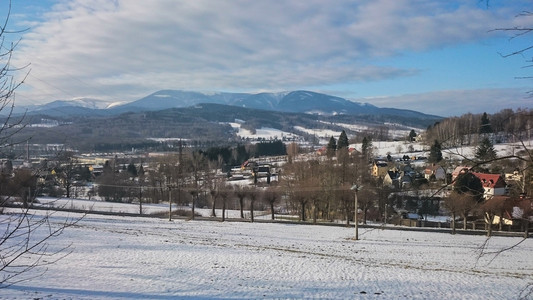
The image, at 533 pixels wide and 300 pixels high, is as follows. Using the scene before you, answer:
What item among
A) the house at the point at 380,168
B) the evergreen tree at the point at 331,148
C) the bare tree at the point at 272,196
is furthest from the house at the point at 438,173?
the bare tree at the point at 272,196

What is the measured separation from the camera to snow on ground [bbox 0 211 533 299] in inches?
487

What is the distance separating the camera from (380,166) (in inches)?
3103

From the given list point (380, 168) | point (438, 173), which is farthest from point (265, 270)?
point (380, 168)

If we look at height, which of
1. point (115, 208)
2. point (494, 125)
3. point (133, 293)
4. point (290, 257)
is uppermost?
point (494, 125)

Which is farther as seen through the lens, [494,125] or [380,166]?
[380,166]

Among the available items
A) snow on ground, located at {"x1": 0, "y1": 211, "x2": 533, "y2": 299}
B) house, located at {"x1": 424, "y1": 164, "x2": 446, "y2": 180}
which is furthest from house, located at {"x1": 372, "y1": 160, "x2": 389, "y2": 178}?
snow on ground, located at {"x1": 0, "y1": 211, "x2": 533, "y2": 299}

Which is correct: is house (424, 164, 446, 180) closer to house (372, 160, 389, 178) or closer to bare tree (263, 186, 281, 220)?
house (372, 160, 389, 178)

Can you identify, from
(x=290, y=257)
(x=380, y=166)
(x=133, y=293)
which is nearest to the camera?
(x=133, y=293)

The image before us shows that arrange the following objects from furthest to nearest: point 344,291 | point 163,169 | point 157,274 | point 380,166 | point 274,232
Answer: point 380,166
point 163,169
point 274,232
point 157,274
point 344,291

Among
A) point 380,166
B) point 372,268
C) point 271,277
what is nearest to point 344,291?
point 271,277

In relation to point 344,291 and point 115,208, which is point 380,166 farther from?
point 344,291

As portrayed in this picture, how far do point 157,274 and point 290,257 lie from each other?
7136mm

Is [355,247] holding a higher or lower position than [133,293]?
lower

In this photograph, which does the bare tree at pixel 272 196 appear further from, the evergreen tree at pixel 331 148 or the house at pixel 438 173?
the evergreen tree at pixel 331 148
